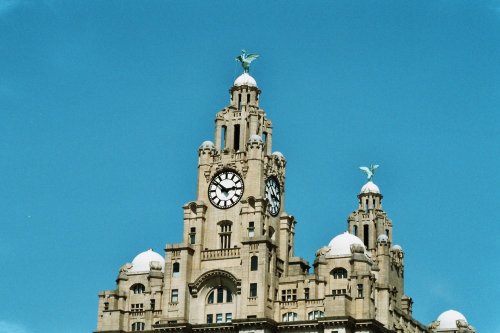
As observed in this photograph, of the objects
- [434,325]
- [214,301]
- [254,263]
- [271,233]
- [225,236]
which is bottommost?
[214,301]

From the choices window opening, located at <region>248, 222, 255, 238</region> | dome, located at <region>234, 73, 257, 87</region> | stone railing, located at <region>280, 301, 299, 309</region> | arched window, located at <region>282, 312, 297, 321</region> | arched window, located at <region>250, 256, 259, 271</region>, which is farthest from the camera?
dome, located at <region>234, 73, 257, 87</region>

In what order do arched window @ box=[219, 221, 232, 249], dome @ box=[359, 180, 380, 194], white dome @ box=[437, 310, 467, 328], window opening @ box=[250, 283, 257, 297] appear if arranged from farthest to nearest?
1. dome @ box=[359, 180, 380, 194]
2. white dome @ box=[437, 310, 467, 328]
3. arched window @ box=[219, 221, 232, 249]
4. window opening @ box=[250, 283, 257, 297]

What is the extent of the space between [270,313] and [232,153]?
2103cm

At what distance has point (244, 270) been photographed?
468ft

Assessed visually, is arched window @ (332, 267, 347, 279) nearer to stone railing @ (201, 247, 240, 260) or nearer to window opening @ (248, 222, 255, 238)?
window opening @ (248, 222, 255, 238)

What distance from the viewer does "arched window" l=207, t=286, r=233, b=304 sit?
14450 cm

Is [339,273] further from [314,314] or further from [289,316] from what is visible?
[289,316]

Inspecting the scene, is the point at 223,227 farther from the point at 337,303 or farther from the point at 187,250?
the point at 337,303

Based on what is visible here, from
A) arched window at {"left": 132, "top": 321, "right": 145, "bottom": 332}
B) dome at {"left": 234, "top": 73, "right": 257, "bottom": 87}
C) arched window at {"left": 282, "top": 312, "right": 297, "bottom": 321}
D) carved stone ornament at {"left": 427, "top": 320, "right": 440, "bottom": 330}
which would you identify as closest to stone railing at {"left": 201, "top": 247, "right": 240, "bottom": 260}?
arched window at {"left": 282, "top": 312, "right": 297, "bottom": 321}

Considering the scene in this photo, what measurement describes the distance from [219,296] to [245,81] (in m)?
29.0

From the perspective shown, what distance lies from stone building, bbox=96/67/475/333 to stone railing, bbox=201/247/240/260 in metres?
0.12

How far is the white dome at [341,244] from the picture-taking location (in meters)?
146

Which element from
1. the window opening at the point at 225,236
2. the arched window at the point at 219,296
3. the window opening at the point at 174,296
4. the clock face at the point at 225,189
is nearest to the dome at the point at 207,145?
the clock face at the point at 225,189

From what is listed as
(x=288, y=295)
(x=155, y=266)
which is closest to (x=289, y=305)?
(x=288, y=295)
